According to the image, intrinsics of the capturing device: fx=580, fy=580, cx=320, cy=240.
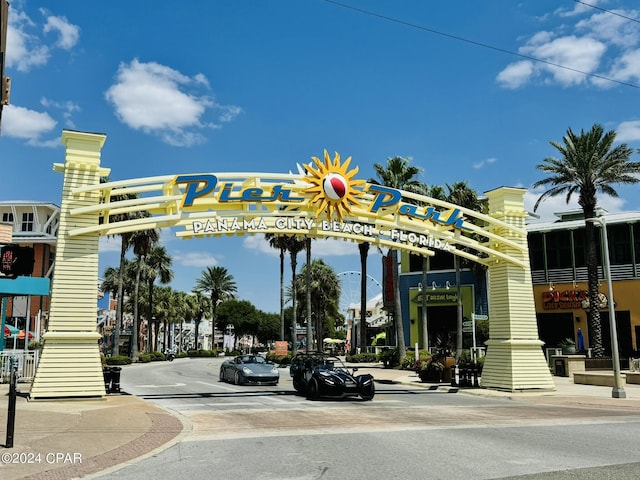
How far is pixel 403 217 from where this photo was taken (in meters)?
22.0

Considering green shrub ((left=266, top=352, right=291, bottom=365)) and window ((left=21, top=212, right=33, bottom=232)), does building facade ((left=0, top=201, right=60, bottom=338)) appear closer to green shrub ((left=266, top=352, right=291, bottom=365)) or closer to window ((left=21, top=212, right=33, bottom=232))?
window ((left=21, top=212, right=33, bottom=232))

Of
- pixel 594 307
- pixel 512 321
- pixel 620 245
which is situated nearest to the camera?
pixel 512 321

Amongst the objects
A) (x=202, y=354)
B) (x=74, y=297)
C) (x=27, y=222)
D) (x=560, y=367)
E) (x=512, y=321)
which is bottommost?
(x=202, y=354)

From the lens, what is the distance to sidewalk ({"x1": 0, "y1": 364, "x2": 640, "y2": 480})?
8.52 m

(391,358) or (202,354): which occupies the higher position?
(391,358)

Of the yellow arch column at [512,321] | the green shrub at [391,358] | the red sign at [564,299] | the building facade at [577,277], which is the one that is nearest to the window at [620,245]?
the building facade at [577,277]

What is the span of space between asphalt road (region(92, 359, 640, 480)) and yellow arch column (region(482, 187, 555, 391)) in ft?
12.0

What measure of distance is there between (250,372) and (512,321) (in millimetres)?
10750

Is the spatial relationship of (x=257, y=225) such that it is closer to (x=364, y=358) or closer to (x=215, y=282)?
(x=364, y=358)

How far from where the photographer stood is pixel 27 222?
197 ft

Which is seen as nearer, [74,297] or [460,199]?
[74,297]

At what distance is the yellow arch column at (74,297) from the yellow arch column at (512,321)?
14470 millimetres

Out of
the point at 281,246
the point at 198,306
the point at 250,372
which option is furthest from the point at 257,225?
the point at 198,306

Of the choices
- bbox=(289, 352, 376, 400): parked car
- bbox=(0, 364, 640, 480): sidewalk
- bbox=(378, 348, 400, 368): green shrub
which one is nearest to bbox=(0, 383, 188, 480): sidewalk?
bbox=(0, 364, 640, 480): sidewalk
